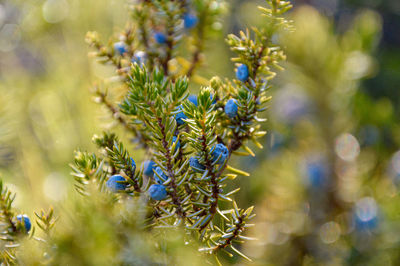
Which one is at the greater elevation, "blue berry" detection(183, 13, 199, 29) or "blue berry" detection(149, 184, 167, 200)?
"blue berry" detection(183, 13, 199, 29)

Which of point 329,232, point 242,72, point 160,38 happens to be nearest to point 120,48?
point 160,38

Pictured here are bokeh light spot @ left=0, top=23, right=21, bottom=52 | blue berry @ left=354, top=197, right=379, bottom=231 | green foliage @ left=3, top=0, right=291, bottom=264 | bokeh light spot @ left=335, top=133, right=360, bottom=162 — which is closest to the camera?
green foliage @ left=3, top=0, right=291, bottom=264

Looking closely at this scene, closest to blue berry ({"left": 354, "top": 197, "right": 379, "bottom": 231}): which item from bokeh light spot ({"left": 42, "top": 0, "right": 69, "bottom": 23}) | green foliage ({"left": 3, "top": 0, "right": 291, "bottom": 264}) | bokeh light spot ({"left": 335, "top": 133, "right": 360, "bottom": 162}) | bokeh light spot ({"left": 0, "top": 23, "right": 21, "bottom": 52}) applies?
bokeh light spot ({"left": 335, "top": 133, "right": 360, "bottom": 162})

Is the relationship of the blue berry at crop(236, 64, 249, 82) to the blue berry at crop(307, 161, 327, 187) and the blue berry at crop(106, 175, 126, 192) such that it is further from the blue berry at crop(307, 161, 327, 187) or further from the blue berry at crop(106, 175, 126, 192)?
the blue berry at crop(307, 161, 327, 187)

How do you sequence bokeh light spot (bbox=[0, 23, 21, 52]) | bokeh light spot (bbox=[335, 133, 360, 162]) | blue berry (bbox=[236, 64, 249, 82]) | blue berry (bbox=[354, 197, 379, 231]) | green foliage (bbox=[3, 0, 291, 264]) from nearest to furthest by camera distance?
green foliage (bbox=[3, 0, 291, 264]) → blue berry (bbox=[236, 64, 249, 82]) → blue berry (bbox=[354, 197, 379, 231]) → bokeh light spot (bbox=[335, 133, 360, 162]) → bokeh light spot (bbox=[0, 23, 21, 52])

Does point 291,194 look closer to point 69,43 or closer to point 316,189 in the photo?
point 316,189

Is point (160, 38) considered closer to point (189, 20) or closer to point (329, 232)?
point (189, 20)

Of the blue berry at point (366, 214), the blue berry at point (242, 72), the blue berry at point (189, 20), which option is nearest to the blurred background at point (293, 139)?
the blue berry at point (366, 214)

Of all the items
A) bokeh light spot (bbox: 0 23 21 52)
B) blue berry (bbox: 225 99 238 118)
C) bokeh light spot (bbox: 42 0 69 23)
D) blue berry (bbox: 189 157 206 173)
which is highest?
blue berry (bbox: 225 99 238 118)
